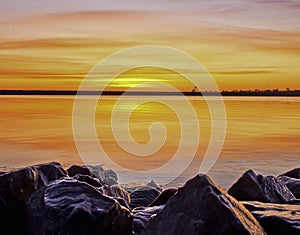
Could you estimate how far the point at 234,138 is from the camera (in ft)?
78.5

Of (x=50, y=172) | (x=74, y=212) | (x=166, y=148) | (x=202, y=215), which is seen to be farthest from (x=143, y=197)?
(x=166, y=148)

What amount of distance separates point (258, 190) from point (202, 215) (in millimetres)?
2439

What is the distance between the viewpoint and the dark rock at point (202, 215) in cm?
440

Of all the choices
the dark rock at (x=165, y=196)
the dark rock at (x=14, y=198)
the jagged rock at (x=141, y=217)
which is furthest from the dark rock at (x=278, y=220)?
the dark rock at (x=14, y=198)

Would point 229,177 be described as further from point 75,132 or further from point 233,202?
point 75,132

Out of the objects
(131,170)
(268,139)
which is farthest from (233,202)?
(268,139)

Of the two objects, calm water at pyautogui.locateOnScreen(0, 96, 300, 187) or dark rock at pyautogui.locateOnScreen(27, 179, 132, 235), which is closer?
dark rock at pyautogui.locateOnScreen(27, 179, 132, 235)

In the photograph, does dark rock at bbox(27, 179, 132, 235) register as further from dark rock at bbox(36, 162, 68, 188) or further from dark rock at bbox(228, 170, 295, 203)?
dark rock at bbox(228, 170, 295, 203)

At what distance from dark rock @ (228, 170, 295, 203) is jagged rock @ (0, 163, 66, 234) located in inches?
94.3

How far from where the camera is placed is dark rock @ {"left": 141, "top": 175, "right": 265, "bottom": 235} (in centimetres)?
440

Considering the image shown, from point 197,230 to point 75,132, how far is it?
21567mm

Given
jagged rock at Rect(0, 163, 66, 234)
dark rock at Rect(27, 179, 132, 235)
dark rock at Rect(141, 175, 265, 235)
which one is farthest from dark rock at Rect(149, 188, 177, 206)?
dark rock at Rect(141, 175, 265, 235)

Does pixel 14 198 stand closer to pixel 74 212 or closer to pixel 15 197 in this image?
pixel 15 197

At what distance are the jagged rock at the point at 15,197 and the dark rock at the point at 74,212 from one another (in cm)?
32
